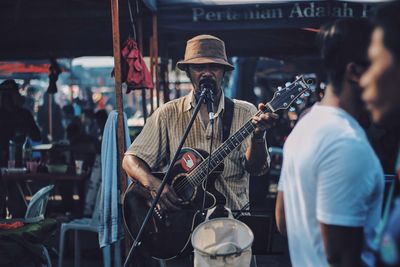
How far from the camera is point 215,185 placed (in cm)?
367

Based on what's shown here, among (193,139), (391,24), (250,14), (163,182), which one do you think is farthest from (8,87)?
(391,24)

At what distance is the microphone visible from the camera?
3473mm

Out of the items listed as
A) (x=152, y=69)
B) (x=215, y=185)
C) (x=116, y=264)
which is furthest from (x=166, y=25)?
(x=215, y=185)

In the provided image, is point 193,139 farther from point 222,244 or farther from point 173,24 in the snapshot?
point 173,24

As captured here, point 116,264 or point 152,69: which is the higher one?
point 152,69

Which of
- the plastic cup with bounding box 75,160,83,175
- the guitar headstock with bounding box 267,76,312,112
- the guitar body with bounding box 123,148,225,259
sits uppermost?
the guitar headstock with bounding box 267,76,312,112

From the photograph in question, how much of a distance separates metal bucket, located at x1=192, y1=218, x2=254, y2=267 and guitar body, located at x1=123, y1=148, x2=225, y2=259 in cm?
76

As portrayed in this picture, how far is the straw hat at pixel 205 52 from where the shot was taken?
12.5ft

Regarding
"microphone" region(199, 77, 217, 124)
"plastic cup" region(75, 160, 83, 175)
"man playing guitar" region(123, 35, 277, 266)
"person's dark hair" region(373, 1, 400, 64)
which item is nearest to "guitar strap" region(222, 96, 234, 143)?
"man playing guitar" region(123, 35, 277, 266)

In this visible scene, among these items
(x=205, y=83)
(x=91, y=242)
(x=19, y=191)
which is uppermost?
(x=205, y=83)

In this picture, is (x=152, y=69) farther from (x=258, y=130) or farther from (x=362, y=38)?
(x=362, y=38)

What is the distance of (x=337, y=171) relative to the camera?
1801 millimetres

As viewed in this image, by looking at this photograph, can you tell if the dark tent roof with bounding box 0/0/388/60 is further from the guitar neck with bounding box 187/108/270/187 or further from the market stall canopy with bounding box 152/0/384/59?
the guitar neck with bounding box 187/108/270/187

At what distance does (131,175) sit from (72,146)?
17.3ft
